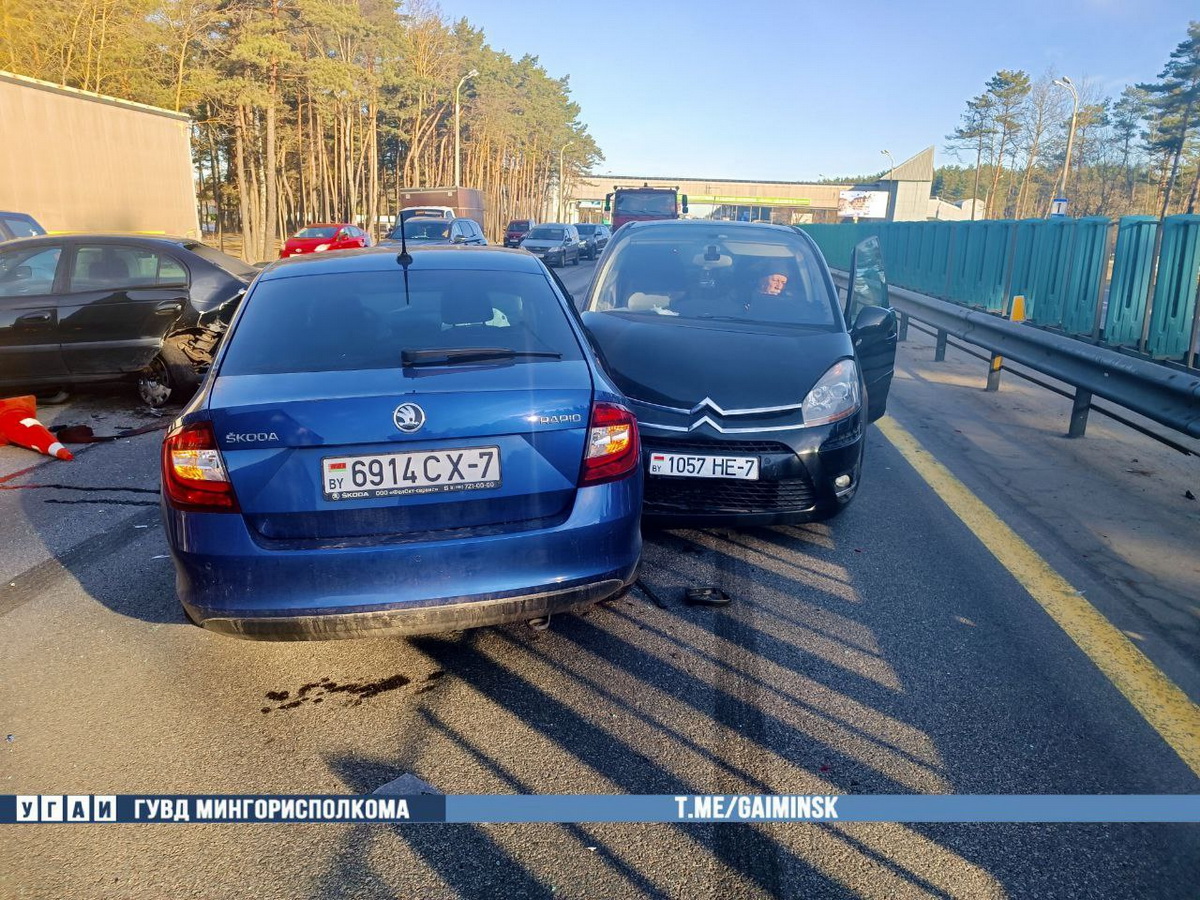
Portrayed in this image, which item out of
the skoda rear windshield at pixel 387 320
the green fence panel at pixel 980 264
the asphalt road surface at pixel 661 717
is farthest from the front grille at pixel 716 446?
the green fence panel at pixel 980 264

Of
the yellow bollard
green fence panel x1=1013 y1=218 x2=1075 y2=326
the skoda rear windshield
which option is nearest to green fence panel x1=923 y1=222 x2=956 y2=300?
green fence panel x1=1013 y1=218 x2=1075 y2=326

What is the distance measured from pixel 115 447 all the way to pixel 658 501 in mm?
4682

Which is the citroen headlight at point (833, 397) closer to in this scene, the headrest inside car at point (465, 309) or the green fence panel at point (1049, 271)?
the headrest inside car at point (465, 309)

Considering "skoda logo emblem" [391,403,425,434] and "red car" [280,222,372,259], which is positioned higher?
"red car" [280,222,372,259]

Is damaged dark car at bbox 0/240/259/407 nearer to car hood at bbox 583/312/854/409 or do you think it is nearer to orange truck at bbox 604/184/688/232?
car hood at bbox 583/312/854/409

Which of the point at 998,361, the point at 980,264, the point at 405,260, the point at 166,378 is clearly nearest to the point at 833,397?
the point at 405,260

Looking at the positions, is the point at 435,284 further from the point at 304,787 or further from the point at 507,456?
the point at 304,787

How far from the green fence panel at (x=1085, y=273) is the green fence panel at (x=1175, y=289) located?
1.16 metres

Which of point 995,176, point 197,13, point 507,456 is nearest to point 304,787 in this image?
point 507,456

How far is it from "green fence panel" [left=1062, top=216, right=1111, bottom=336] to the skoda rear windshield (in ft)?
21.2

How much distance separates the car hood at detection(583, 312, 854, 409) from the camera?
465cm

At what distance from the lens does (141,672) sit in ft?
11.3

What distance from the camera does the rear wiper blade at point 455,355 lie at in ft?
10.6

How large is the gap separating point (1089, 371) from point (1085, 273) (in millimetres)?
2738
